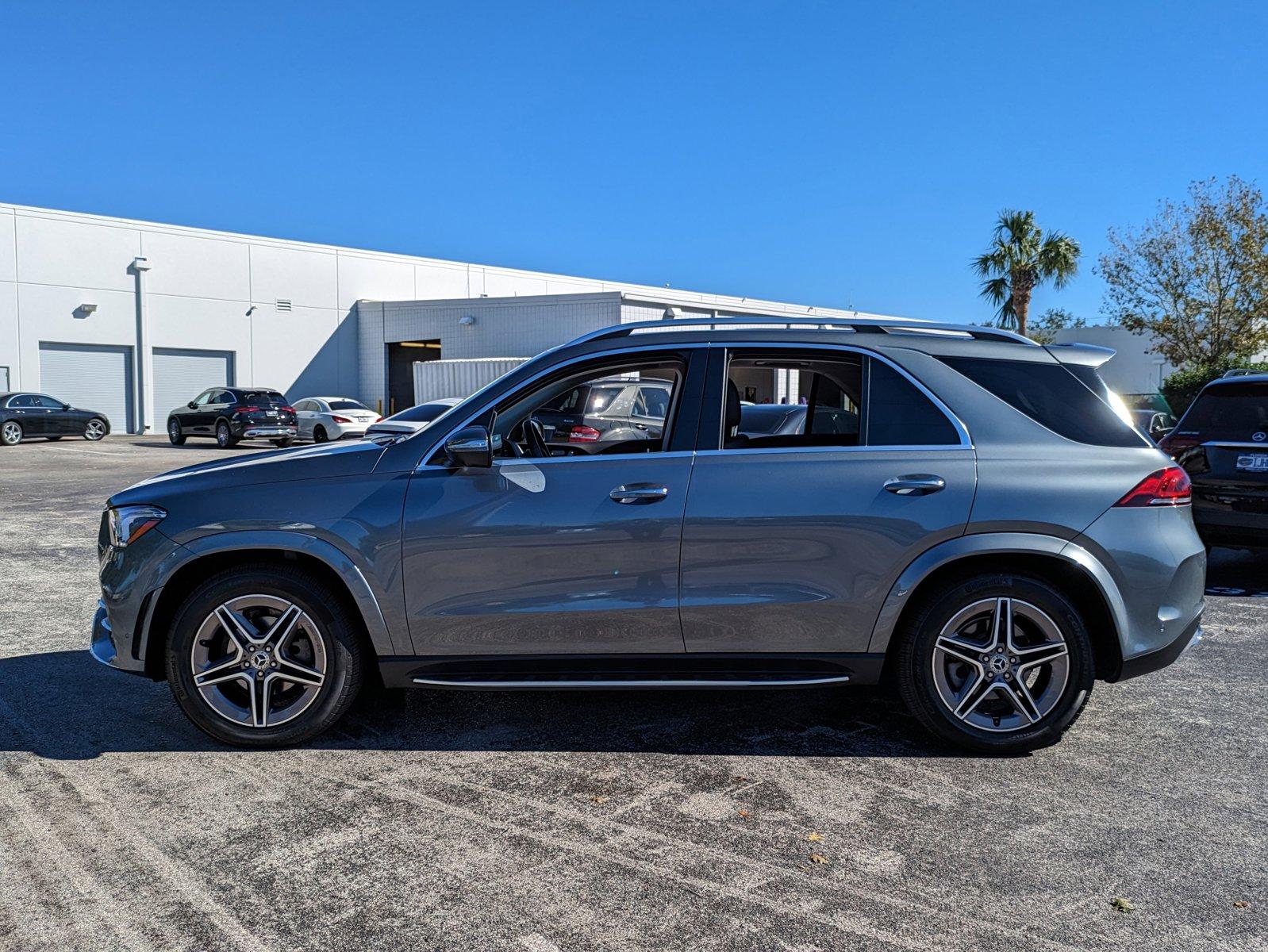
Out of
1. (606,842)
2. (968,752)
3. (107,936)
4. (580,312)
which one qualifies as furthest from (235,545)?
(580,312)

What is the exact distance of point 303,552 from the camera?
426 centimetres

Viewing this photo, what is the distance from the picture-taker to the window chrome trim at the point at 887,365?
14.1 ft

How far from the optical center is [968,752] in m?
4.34

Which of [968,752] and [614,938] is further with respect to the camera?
[968,752]

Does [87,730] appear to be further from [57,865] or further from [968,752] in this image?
[968,752]

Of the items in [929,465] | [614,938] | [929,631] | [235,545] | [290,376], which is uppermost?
[290,376]

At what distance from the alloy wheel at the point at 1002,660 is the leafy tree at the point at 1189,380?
2781 cm

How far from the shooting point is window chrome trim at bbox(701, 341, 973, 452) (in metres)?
4.30

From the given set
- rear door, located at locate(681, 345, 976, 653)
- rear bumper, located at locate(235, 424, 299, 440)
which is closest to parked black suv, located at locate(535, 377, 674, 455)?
rear door, located at locate(681, 345, 976, 653)

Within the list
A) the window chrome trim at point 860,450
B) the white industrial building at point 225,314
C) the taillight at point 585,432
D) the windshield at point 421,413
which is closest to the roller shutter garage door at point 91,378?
the white industrial building at point 225,314

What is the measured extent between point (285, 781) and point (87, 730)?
4.14 feet

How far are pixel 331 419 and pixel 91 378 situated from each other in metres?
11.7

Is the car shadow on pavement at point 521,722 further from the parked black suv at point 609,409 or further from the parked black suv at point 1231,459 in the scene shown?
the parked black suv at point 1231,459

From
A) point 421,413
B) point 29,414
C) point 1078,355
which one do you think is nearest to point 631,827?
point 1078,355
